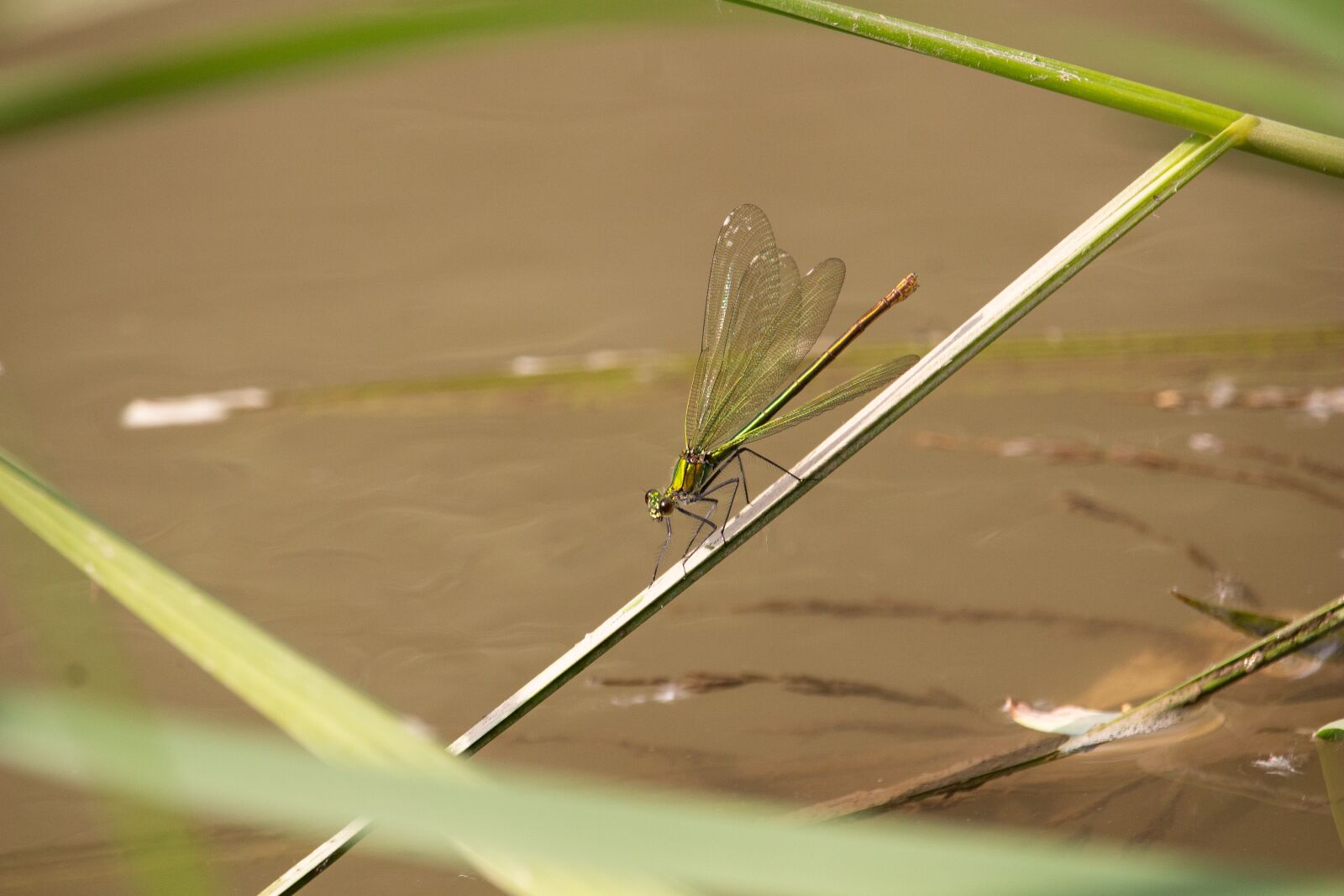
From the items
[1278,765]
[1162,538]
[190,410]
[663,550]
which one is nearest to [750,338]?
[663,550]

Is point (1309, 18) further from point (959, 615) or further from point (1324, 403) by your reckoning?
point (1324, 403)

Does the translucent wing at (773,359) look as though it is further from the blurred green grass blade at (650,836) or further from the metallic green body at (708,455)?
the blurred green grass blade at (650,836)

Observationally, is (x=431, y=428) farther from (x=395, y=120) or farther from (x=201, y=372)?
(x=395, y=120)

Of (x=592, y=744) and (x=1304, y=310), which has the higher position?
(x=1304, y=310)

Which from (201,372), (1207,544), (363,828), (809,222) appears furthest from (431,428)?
(1207,544)

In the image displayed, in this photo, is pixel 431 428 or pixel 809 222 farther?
pixel 809 222
